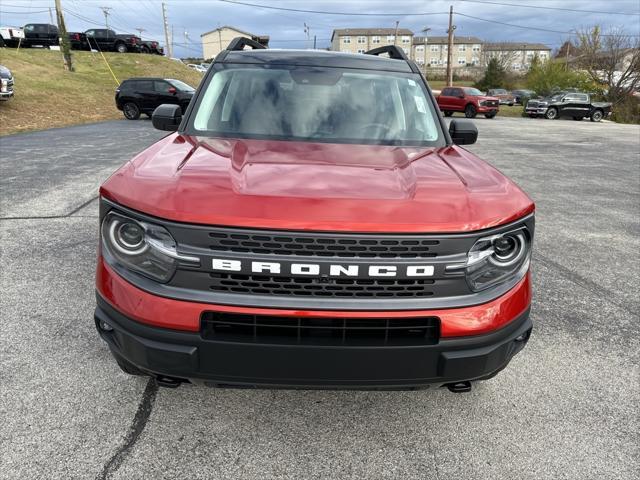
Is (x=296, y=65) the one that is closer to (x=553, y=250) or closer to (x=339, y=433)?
(x=339, y=433)

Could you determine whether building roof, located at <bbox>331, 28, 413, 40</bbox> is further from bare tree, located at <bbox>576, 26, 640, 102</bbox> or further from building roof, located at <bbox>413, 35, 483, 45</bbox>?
bare tree, located at <bbox>576, 26, 640, 102</bbox>

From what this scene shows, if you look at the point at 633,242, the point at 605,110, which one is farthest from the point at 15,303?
the point at 605,110

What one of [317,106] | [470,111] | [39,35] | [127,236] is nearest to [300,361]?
[127,236]

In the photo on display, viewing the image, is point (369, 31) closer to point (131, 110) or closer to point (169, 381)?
point (131, 110)

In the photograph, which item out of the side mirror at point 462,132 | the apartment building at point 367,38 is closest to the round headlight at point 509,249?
the side mirror at point 462,132

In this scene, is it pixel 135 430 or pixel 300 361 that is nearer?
pixel 300 361

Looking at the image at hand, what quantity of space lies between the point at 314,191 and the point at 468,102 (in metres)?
28.5

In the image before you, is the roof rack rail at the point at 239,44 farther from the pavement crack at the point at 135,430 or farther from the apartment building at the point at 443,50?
the apartment building at the point at 443,50

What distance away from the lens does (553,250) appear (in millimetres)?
5207

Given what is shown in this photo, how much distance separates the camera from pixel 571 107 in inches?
1190

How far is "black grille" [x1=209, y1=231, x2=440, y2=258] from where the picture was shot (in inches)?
70.9

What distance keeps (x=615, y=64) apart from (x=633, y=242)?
40.9 meters

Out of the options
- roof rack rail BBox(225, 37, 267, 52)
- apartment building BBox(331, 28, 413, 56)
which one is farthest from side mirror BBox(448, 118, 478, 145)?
apartment building BBox(331, 28, 413, 56)

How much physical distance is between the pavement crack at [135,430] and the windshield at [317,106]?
4.97 ft
